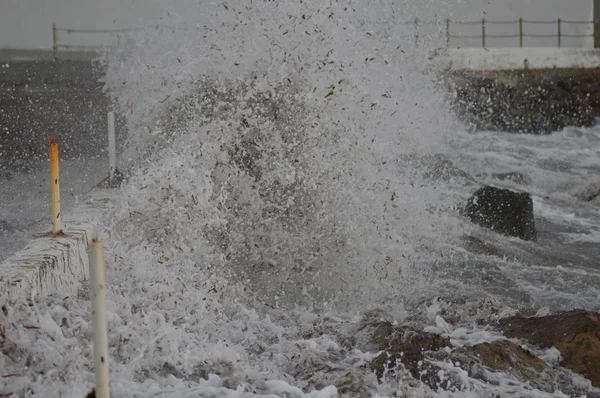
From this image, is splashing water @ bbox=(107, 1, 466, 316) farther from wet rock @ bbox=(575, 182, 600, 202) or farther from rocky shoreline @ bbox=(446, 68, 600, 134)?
rocky shoreline @ bbox=(446, 68, 600, 134)

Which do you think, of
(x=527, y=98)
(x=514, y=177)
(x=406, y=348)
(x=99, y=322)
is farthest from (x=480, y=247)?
(x=527, y=98)

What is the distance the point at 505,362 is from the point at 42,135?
12779mm

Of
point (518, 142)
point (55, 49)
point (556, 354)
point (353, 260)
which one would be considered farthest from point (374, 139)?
point (55, 49)

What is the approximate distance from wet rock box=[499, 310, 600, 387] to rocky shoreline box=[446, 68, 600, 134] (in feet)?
59.2

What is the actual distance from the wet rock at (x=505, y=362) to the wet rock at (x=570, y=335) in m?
0.28

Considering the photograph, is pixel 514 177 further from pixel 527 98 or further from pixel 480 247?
pixel 527 98

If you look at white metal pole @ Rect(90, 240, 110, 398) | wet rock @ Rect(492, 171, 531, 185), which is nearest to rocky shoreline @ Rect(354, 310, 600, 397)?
white metal pole @ Rect(90, 240, 110, 398)

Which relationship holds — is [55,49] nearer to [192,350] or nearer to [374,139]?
[374,139]

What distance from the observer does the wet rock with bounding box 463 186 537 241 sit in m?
9.72

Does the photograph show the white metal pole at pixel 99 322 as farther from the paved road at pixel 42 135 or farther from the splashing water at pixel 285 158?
the paved road at pixel 42 135

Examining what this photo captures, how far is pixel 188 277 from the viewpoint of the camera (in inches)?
232

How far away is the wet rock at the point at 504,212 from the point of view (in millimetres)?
9719

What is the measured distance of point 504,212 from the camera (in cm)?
990

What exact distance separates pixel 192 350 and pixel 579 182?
1136cm
